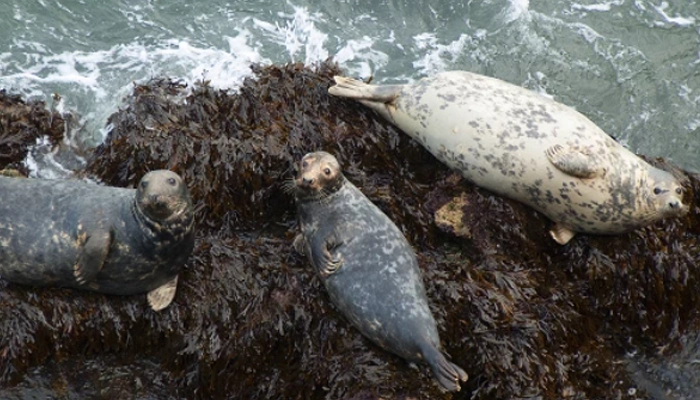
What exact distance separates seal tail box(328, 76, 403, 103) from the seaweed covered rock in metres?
2.14

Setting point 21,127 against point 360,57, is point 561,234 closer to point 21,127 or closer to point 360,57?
point 360,57

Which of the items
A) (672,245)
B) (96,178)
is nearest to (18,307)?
(96,178)

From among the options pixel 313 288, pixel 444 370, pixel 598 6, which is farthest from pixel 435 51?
pixel 444 370

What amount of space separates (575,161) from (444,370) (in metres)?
1.98

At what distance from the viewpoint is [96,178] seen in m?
6.39

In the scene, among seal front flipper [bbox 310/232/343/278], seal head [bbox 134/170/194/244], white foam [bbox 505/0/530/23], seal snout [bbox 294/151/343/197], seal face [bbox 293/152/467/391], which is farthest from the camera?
white foam [bbox 505/0/530/23]

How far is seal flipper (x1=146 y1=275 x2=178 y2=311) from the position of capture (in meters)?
5.79

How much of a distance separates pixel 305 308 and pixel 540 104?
2463 millimetres

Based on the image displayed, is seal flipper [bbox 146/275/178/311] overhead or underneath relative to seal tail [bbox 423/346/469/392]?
overhead

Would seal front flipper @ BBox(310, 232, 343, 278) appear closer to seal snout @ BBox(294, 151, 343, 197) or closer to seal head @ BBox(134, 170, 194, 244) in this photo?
seal snout @ BBox(294, 151, 343, 197)

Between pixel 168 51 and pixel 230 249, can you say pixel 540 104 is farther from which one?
pixel 168 51

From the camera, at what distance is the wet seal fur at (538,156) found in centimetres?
647

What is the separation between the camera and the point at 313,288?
5992mm

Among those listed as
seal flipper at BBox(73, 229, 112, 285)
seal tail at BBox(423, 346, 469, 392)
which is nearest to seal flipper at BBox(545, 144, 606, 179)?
seal tail at BBox(423, 346, 469, 392)
